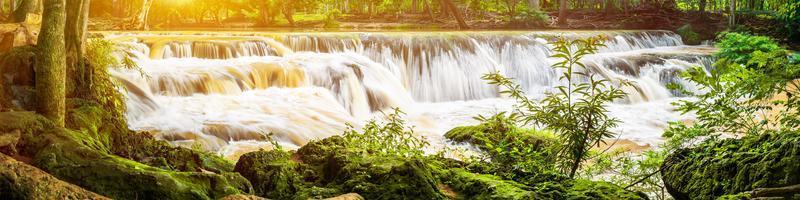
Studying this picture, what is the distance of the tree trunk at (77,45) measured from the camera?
17.8 ft

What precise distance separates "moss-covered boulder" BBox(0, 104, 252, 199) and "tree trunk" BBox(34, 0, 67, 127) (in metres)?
0.34

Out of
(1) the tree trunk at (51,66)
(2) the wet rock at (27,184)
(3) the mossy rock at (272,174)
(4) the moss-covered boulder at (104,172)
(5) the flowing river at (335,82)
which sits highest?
(1) the tree trunk at (51,66)

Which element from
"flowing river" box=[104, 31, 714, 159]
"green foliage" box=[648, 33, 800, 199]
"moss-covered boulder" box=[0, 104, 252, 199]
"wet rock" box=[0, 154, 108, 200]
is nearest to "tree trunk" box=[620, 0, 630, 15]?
"flowing river" box=[104, 31, 714, 159]

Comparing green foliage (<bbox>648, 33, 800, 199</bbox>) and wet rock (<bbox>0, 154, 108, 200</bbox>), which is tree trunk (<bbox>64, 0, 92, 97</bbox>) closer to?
wet rock (<bbox>0, 154, 108, 200</bbox>)

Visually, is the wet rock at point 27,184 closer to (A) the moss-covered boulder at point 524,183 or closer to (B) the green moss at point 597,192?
(A) the moss-covered boulder at point 524,183

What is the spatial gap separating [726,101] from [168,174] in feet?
13.9

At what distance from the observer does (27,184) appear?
3092mm

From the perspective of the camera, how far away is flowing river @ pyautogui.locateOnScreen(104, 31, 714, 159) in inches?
396

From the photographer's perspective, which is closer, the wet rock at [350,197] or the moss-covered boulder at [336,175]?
the wet rock at [350,197]

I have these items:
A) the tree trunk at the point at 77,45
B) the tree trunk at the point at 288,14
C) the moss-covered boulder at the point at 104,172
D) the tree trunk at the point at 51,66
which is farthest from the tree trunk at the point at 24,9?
the tree trunk at the point at 288,14

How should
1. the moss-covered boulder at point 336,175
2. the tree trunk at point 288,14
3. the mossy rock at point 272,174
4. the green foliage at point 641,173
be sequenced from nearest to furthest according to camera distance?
1. the moss-covered boulder at point 336,175
2. the mossy rock at point 272,174
3. the green foliage at point 641,173
4. the tree trunk at point 288,14

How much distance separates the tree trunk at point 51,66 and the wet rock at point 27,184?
1629 mm

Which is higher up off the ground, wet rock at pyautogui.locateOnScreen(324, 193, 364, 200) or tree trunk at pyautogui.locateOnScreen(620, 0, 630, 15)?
tree trunk at pyautogui.locateOnScreen(620, 0, 630, 15)

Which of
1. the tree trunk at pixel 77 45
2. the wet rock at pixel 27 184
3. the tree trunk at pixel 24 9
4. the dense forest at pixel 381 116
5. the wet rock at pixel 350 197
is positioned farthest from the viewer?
the tree trunk at pixel 24 9
